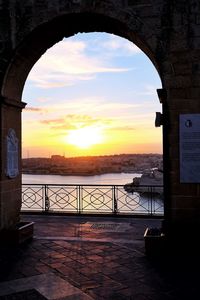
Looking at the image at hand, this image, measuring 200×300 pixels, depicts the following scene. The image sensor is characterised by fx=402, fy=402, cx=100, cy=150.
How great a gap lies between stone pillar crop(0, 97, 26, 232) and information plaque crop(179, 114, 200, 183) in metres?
3.40

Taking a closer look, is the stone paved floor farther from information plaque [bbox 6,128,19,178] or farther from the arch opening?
the arch opening

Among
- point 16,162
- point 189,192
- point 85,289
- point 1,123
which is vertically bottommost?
point 85,289

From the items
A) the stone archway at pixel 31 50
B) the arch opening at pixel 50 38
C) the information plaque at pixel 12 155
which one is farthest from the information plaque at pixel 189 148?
the information plaque at pixel 12 155

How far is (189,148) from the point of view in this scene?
7000mm

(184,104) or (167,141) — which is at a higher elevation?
(184,104)

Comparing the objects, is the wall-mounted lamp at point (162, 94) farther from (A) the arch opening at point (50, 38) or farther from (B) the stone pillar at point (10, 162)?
(B) the stone pillar at point (10, 162)

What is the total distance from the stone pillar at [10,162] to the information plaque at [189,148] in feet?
11.2

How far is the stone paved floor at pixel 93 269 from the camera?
5.13m

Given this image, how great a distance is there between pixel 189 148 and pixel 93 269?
263 cm

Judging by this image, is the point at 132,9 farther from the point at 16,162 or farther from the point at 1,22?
the point at 16,162

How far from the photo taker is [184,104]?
703 cm

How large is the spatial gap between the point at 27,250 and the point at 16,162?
1.97 meters

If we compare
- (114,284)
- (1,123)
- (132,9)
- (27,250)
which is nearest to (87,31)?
(132,9)

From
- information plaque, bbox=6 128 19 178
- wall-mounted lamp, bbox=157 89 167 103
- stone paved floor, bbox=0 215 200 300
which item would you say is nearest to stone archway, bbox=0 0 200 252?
wall-mounted lamp, bbox=157 89 167 103
